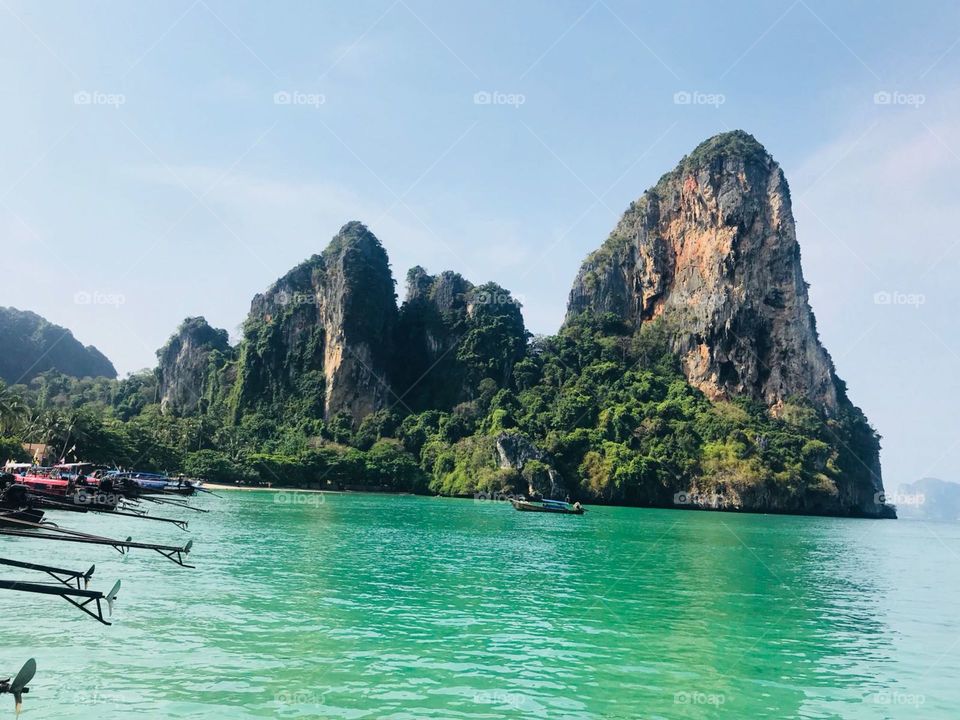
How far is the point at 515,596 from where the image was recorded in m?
21.1

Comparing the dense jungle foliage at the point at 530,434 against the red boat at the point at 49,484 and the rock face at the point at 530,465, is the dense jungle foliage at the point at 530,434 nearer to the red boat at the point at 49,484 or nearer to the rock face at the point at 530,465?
the rock face at the point at 530,465

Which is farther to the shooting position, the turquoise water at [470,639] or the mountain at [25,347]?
the mountain at [25,347]

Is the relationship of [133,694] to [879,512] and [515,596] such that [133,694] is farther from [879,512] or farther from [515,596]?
[879,512]

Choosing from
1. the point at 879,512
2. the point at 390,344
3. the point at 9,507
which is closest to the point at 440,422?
the point at 390,344

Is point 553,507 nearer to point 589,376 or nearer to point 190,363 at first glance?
point 589,376
